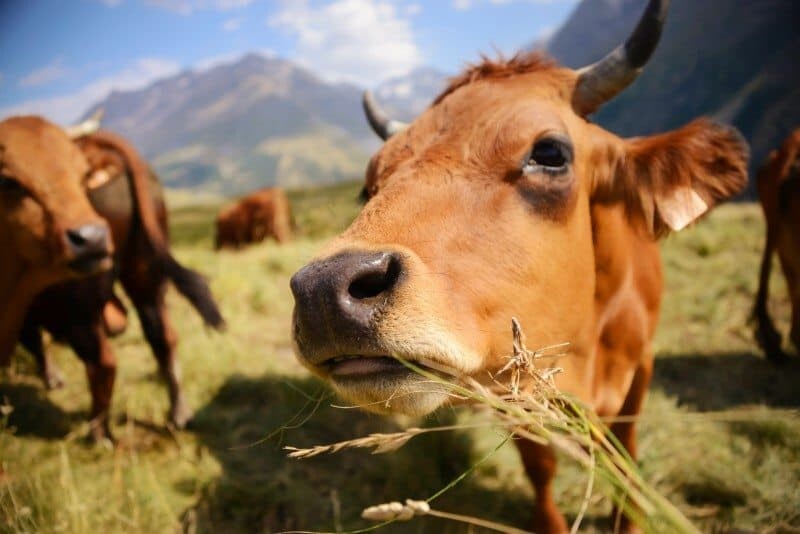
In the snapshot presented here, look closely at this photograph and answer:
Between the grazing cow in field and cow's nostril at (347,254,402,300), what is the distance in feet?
12.0

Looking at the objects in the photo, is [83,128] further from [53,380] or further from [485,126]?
[485,126]

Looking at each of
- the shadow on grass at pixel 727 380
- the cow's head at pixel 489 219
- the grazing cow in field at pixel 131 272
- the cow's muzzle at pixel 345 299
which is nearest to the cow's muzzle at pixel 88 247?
the grazing cow in field at pixel 131 272

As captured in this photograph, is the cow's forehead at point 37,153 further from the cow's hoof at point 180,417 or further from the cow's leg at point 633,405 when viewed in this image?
the cow's leg at point 633,405

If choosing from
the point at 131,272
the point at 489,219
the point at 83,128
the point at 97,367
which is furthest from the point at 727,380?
the point at 83,128

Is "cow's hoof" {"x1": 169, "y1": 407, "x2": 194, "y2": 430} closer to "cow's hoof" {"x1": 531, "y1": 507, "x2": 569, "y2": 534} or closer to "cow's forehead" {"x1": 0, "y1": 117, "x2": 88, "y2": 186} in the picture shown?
"cow's forehead" {"x1": 0, "y1": 117, "x2": 88, "y2": 186}

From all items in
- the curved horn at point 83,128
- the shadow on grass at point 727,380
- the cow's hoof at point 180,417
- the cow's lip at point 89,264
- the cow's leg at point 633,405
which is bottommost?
the shadow on grass at point 727,380

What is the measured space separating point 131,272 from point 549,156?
15.2 ft

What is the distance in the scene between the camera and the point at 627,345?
312cm

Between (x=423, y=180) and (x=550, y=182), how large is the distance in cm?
60

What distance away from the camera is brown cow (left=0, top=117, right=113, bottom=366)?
372 centimetres

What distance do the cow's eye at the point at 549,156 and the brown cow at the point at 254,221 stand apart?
13.9m

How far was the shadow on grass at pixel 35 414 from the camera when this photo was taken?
4344 millimetres

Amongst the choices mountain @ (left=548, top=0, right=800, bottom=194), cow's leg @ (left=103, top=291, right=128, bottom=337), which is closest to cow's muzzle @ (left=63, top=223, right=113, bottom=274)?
cow's leg @ (left=103, top=291, right=128, bottom=337)

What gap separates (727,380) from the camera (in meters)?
5.05
